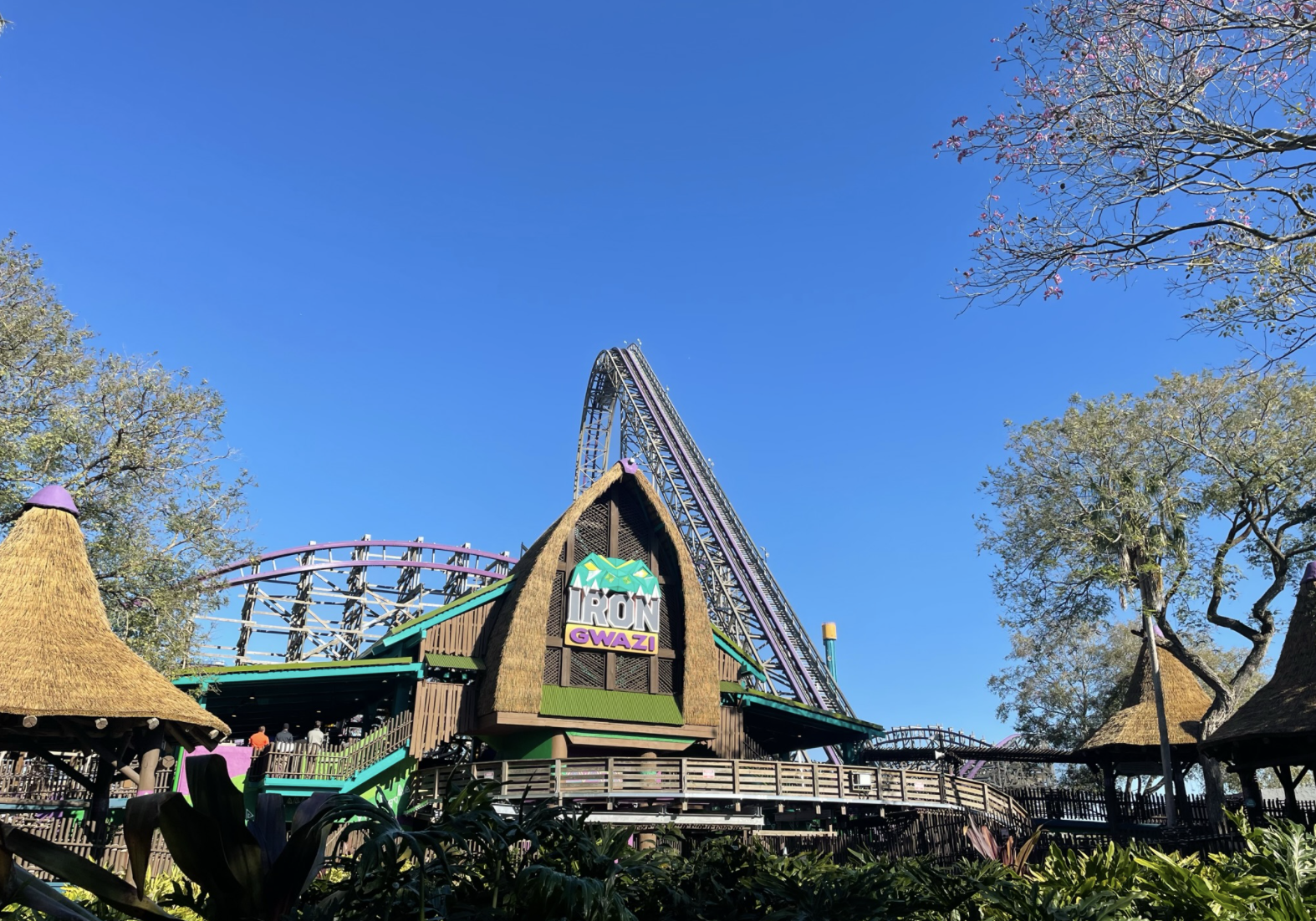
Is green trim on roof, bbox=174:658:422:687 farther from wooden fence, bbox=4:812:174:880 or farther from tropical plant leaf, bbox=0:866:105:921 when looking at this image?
tropical plant leaf, bbox=0:866:105:921

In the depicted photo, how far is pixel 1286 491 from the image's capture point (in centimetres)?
2566

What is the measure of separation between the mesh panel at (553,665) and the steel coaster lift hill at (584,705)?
0.15 ft

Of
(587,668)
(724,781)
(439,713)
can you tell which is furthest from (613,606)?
(724,781)

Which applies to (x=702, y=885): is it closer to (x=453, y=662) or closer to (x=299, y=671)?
(x=299, y=671)

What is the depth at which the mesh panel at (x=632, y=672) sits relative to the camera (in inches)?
1054

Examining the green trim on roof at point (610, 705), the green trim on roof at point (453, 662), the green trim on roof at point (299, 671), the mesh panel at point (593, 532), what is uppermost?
the mesh panel at point (593, 532)

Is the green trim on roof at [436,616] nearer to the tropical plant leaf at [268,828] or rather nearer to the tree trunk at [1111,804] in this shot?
the tree trunk at [1111,804]

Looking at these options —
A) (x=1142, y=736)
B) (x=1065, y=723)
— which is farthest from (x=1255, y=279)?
(x=1065, y=723)

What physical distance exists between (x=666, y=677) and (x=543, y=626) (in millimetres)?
4289

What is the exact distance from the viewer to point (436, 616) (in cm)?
2517

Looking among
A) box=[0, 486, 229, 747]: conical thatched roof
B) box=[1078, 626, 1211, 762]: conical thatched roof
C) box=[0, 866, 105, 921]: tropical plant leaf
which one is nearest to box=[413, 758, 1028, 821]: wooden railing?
box=[1078, 626, 1211, 762]: conical thatched roof

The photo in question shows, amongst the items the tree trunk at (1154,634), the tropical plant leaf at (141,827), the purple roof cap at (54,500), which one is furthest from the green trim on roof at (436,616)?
the tropical plant leaf at (141,827)

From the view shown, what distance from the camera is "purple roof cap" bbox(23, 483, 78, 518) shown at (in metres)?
17.2

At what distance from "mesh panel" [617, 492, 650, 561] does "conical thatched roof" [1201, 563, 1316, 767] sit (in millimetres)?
15052
